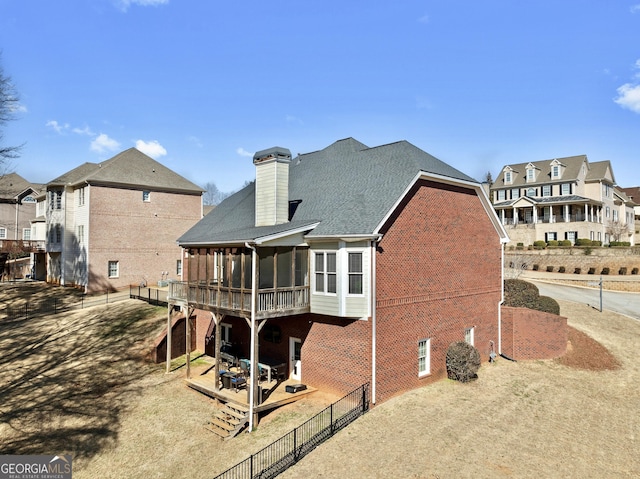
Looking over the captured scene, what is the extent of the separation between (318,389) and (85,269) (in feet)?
87.4

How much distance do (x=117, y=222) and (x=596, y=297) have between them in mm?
41317

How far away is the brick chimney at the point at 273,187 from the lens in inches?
782

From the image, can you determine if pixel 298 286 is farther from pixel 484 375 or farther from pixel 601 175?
pixel 601 175

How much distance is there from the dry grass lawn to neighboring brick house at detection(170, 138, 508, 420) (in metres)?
1.90

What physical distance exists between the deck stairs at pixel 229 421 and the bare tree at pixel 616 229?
62.0 m

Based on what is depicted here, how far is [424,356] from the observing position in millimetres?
18875

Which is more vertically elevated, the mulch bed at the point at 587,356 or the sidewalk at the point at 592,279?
the sidewalk at the point at 592,279

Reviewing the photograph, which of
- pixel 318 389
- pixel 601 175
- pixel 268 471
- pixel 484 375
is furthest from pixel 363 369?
pixel 601 175

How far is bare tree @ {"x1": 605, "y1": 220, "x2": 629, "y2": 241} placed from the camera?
193ft

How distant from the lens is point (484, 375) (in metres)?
20.1

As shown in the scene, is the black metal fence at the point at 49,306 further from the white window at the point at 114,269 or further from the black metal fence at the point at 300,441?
the black metal fence at the point at 300,441

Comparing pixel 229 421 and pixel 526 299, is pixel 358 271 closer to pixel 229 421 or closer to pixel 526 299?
pixel 229 421

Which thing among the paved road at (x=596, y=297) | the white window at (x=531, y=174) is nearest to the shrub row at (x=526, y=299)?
the paved road at (x=596, y=297)

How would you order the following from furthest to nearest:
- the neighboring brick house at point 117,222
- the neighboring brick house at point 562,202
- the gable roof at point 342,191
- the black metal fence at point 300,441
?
the neighboring brick house at point 562,202, the neighboring brick house at point 117,222, the gable roof at point 342,191, the black metal fence at point 300,441
